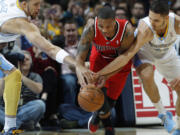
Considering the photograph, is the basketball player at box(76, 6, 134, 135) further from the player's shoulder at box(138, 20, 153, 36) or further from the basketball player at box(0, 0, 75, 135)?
the basketball player at box(0, 0, 75, 135)

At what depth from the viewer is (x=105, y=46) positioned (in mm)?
3924

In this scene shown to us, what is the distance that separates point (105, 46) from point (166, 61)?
3.19 ft

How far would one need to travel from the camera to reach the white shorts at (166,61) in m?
4.20

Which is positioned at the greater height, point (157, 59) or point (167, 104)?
point (157, 59)

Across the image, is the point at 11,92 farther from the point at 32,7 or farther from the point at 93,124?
the point at 93,124

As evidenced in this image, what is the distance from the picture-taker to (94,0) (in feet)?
27.7

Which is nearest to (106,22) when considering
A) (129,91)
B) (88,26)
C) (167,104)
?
(88,26)

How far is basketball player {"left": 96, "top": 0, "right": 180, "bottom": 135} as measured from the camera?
372 centimetres

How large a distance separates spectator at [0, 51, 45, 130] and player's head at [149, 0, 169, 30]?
2.21 meters

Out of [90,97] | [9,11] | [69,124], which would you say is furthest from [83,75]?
[69,124]

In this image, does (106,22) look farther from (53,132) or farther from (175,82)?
(53,132)

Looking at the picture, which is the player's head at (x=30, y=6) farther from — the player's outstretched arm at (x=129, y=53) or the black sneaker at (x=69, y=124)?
the black sneaker at (x=69, y=124)

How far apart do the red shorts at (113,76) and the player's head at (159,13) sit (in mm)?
773

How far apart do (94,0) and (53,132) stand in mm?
4855
